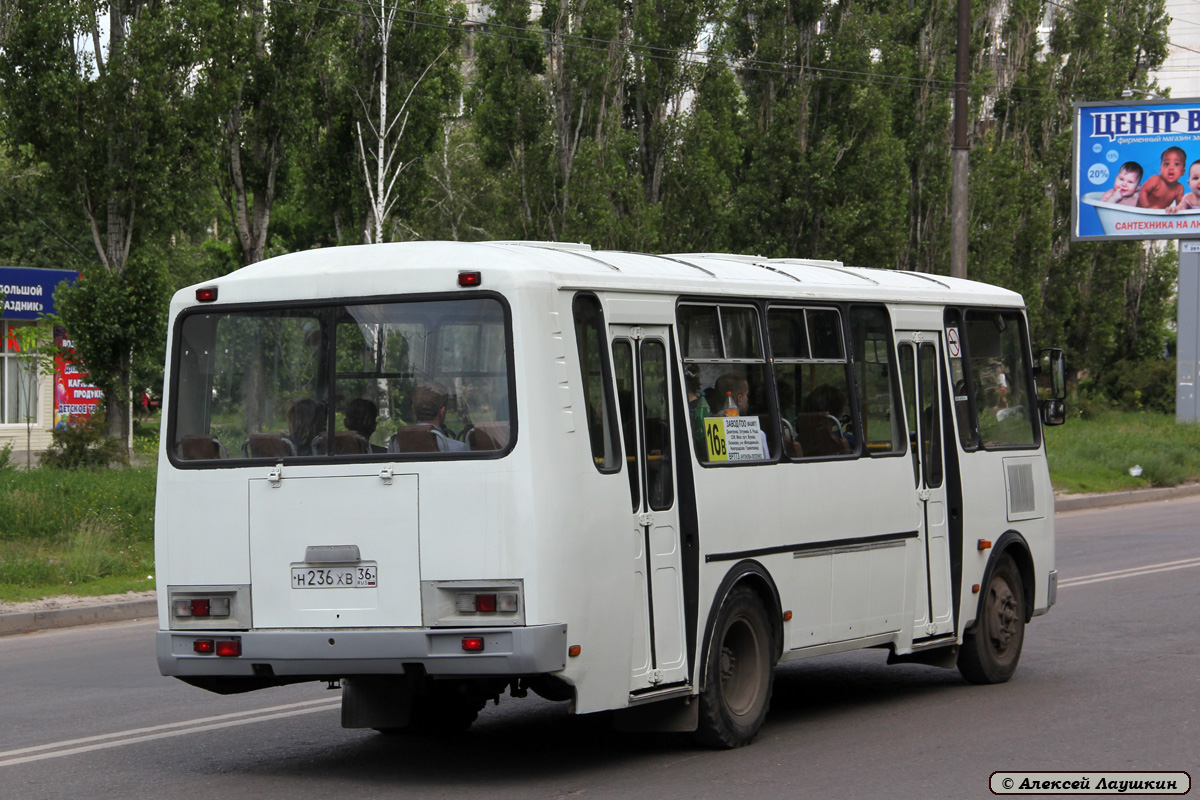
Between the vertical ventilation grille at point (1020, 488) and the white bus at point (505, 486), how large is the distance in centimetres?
203

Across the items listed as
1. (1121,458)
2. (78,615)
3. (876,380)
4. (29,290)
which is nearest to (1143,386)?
(1121,458)

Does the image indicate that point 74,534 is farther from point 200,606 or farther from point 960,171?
point 960,171

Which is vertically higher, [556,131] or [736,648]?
[556,131]

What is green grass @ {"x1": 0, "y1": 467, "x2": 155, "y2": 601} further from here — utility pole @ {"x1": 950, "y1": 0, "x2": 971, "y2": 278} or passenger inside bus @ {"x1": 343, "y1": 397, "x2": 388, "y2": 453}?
utility pole @ {"x1": 950, "y1": 0, "x2": 971, "y2": 278}

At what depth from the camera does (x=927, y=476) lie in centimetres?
1031

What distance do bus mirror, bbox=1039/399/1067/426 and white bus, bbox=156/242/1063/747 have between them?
249cm

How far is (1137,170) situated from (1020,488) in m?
26.5

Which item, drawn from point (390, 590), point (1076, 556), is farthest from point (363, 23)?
point (390, 590)

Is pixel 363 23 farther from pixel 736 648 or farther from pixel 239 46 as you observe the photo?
pixel 736 648

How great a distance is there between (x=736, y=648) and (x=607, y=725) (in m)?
1.01

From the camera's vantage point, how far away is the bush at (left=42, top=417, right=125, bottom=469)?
2369cm

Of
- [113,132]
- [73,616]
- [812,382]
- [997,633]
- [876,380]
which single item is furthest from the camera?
[113,132]

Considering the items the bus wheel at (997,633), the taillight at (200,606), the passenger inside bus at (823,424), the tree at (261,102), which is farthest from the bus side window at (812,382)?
the tree at (261,102)

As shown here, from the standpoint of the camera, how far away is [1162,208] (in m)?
35.4
